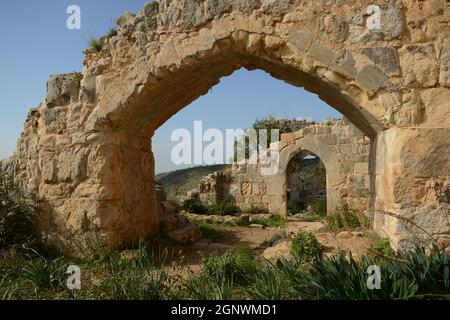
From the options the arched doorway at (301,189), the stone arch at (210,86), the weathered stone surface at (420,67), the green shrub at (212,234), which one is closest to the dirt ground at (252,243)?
the green shrub at (212,234)

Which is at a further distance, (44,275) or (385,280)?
(44,275)

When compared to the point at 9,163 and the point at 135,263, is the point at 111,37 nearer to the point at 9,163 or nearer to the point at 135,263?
the point at 9,163

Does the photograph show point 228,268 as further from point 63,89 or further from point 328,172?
point 328,172

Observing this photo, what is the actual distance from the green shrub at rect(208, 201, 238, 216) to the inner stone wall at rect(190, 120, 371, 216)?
2.28 feet

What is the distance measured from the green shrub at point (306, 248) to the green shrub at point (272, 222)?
6.06 meters

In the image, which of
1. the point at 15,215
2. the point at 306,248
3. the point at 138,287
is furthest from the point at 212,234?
the point at 138,287

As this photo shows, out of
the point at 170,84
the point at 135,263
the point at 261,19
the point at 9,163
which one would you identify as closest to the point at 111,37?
the point at 170,84

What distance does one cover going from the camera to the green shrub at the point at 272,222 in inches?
432

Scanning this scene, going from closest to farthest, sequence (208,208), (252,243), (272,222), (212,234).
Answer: (252,243) → (212,234) → (272,222) → (208,208)

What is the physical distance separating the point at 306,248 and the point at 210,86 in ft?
9.63

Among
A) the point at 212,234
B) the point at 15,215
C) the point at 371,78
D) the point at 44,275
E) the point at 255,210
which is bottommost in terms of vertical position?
the point at 212,234

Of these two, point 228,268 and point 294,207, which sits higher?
point 228,268

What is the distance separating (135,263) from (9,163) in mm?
3399

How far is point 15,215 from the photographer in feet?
17.8
